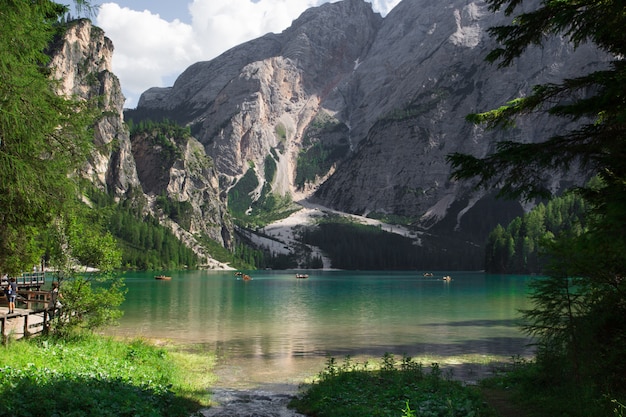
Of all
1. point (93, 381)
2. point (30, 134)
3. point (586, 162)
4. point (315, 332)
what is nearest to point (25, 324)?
point (93, 381)

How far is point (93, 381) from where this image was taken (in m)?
16.4

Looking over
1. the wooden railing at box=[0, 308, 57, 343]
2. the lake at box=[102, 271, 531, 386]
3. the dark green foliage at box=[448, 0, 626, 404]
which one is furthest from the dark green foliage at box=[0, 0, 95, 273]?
the lake at box=[102, 271, 531, 386]

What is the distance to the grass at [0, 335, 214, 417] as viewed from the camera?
13062 millimetres

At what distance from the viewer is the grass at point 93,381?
42.9ft

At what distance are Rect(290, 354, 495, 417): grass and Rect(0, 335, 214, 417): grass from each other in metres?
4.71

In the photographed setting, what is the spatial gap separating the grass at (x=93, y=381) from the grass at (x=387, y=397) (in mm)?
4709

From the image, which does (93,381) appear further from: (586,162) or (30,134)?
(586,162)

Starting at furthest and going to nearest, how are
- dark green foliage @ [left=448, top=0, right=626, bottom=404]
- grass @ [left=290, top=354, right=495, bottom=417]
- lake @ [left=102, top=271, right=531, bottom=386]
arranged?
lake @ [left=102, top=271, right=531, bottom=386], grass @ [left=290, top=354, right=495, bottom=417], dark green foliage @ [left=448, top=0, right=626, bottom=404]

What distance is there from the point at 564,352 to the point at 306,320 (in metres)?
41.8

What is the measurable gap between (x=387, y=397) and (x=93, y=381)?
10.1 m

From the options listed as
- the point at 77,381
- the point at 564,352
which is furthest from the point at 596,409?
the point at 77,381

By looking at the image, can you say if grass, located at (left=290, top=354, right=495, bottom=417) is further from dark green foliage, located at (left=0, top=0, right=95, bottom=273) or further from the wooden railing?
the wooden railing

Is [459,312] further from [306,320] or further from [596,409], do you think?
[596,409]

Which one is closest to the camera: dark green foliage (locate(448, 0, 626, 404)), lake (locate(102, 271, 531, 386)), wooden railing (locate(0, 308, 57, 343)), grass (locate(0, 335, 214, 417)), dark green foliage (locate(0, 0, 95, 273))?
dark green foliage (locate(448, 0, 626, 404))
